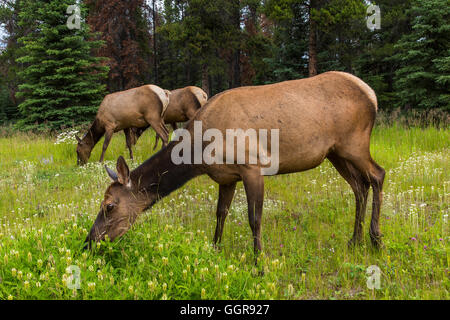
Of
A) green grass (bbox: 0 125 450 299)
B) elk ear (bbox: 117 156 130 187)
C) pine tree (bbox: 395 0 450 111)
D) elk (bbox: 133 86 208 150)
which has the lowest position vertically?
green grass (bbox: 0 125 450 299)

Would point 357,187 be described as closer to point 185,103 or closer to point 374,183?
point 374,183

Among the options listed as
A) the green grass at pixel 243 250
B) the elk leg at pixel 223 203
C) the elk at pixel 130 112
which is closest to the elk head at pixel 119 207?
the green grass at pixel 243 250

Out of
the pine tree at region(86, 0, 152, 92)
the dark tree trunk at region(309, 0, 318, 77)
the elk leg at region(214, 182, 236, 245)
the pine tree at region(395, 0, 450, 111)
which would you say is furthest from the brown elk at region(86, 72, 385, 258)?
the pine tree at region(86, 0, 152, 92)

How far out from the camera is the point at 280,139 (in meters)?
3.94

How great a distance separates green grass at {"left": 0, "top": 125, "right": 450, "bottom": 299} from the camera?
2834mm

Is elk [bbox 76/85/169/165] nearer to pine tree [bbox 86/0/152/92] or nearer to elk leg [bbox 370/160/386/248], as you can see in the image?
elk leg [bbox 370/160/386/248]

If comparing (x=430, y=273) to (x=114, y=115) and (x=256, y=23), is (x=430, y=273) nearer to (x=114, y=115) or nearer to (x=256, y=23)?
(x=114, y=115)

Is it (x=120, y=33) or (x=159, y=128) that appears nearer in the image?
(x=159, y=128)

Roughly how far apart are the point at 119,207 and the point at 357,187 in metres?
2.91

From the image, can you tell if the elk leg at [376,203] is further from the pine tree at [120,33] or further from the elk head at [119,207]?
the pine tree at [120,33]

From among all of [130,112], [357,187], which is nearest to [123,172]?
[357,187]

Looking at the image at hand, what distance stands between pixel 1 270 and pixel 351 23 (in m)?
19.6

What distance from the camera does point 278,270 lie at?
3.43m

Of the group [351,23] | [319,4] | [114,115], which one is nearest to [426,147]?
[114,115]
